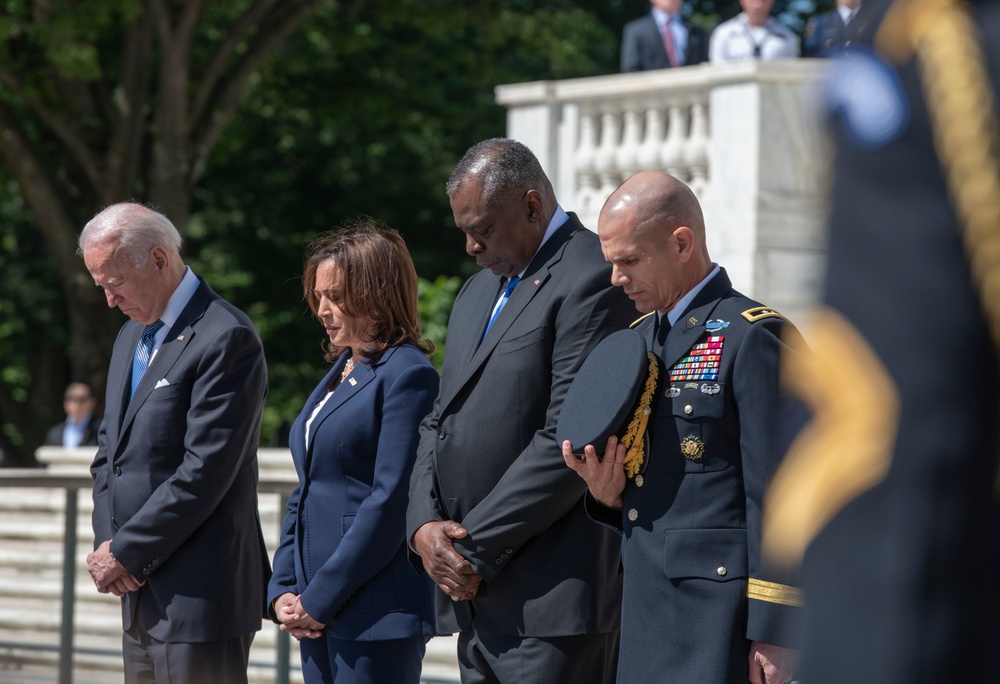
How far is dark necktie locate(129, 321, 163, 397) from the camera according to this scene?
4707 mm

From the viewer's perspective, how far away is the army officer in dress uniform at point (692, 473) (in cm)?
303

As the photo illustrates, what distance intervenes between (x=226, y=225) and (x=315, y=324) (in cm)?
196

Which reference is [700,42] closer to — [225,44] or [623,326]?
[225,44]

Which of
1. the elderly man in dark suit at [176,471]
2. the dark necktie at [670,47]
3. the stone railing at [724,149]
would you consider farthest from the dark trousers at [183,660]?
the dark necktie at [670,47]

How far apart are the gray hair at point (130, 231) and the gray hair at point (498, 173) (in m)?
1.22

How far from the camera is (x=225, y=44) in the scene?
49.2 ft

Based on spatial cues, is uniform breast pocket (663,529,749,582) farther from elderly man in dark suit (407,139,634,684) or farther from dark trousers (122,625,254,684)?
dark trousers (122,625,254,684)

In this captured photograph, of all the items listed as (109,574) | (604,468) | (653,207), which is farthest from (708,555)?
(109,574)

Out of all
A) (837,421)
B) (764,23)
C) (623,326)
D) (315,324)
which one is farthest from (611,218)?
(315,324)

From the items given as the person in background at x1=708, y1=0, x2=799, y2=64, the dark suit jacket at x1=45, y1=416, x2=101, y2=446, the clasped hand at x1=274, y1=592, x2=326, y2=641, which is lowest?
the dark suit jacket at x1=45, y1=416, x2=101, y2=446

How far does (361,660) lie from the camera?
13.5 feet

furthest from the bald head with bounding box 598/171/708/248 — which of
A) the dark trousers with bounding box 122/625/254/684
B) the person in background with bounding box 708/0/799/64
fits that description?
the person in background with bounding box 708/0/799/64

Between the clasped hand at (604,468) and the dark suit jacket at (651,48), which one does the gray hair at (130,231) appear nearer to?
the clasped hand at (604,468)

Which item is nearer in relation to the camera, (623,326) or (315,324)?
(623,326)
